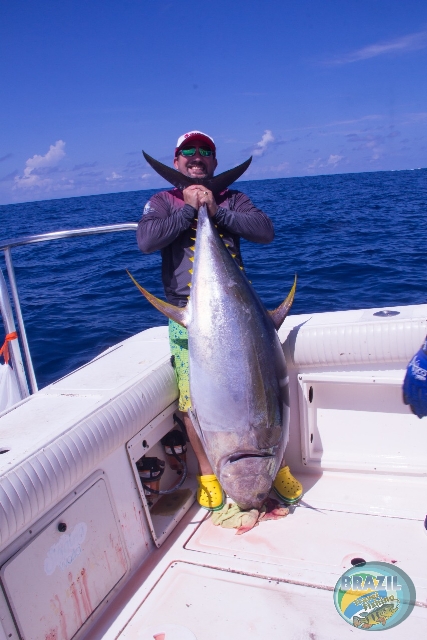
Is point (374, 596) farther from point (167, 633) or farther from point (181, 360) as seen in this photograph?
point (181, 360)

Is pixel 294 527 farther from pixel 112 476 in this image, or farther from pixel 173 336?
pixel 173 336

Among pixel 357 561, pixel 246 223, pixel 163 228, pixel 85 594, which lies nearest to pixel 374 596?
pixel 357 561

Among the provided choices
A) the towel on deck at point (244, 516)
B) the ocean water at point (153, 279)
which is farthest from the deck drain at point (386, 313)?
the ocean water at point (153, 279)

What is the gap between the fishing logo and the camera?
1879 millimetres

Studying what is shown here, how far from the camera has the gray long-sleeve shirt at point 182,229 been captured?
2.30 m

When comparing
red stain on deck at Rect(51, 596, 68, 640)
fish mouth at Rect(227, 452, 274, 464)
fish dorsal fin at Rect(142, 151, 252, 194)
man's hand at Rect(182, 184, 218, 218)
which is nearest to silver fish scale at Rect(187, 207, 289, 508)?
fish mouth at Rect(227, 452, 274, 464)

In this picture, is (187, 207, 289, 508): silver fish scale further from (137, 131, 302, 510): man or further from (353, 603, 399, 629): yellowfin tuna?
(353, 603, 399, 629): yellowfin tuna

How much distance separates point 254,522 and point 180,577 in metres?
0.47

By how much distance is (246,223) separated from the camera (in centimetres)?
237

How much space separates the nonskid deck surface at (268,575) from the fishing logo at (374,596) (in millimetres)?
31

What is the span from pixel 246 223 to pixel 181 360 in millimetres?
781

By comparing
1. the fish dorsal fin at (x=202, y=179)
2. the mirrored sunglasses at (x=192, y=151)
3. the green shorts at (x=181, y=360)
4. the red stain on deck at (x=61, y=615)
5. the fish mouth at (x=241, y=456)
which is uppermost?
the mirrored sunglasses at (x=192, y=151)

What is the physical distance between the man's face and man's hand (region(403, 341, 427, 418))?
140cm

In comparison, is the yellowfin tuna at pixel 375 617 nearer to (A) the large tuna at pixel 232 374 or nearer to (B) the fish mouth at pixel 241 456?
(A) the large tuna at pixel 232 374
